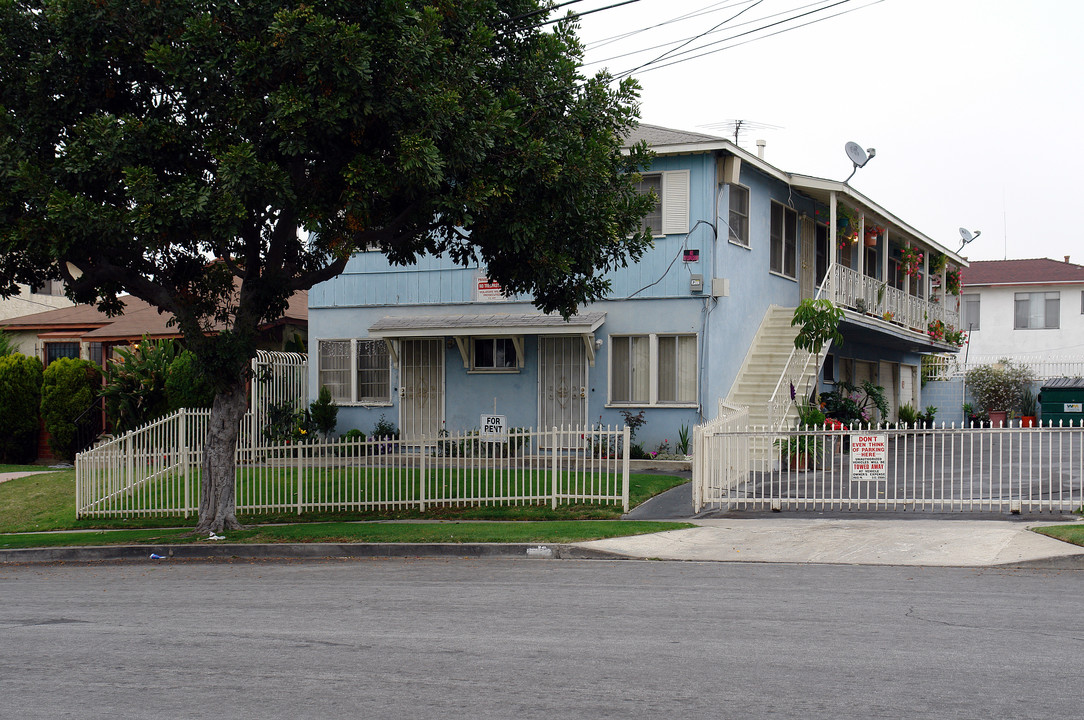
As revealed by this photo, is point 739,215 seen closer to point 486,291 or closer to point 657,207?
point 657,207

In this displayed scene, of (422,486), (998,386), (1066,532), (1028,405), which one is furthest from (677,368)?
(1028,405)

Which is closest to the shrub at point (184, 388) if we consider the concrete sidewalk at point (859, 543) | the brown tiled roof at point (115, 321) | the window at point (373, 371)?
the window at point (373, 371)

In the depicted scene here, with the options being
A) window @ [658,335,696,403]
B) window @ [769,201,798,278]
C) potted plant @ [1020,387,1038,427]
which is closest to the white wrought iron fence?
potted plant @ [1020,387,1038,427]

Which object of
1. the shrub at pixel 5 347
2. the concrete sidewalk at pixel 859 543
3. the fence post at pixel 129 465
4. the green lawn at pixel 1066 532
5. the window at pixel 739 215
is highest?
the window at pixel 739 215

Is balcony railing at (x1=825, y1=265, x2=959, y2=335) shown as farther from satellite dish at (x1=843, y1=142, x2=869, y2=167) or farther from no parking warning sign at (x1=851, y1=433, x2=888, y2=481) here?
no parking warning sign at (x1=851, y1=433, x2=888, y2=481)

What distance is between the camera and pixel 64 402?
24.7 metres

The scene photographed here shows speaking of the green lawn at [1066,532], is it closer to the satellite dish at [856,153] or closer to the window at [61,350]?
the satellite dish at [856,153]

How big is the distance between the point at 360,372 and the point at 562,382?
15.9ft

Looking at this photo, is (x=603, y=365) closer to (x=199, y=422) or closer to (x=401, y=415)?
(x=401, y=415)

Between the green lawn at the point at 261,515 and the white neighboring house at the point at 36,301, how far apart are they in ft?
58.9

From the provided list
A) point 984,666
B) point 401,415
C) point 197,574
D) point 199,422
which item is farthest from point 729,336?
point 984,666

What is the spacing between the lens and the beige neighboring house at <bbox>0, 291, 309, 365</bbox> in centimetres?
2631

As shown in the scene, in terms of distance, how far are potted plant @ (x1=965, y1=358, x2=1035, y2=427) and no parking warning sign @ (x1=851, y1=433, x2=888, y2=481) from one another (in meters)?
24.5

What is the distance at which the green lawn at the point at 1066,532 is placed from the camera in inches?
440
